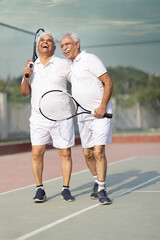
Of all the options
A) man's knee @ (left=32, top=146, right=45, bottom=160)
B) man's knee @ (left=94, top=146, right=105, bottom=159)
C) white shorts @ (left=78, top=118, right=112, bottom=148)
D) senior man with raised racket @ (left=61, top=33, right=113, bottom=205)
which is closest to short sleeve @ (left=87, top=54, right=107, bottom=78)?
senior man with raised racket @ (left=61, top=33, right=113, bottom=205)

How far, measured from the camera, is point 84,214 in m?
5.88

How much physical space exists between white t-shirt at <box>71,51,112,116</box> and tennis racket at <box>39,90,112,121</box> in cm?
10

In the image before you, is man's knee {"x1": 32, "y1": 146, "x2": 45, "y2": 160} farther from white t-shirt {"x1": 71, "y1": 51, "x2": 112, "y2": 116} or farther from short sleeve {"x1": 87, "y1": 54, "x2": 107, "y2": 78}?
short sleeve {"x1": 87, "y1": 54, "x2": 107, "y2": 78}

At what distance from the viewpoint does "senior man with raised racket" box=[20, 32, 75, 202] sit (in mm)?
6688

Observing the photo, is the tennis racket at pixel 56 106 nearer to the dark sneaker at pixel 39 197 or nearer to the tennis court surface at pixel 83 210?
the dark sneaker at pixel 39 197

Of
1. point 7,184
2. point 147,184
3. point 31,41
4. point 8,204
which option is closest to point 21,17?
point 31,41

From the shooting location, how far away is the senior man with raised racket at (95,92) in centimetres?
647

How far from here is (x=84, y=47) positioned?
20.2 m

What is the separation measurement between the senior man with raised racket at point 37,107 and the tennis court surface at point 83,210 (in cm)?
41

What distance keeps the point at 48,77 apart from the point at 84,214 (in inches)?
67.2

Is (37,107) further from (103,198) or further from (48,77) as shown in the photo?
(103,198)

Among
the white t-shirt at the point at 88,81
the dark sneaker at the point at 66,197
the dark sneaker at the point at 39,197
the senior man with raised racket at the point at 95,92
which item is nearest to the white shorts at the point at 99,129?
the senior man with raised racket at the point at 95,92

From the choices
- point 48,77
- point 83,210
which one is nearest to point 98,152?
point 83,210

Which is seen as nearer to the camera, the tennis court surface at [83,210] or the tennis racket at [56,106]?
the tennis court surface at [83,210]
